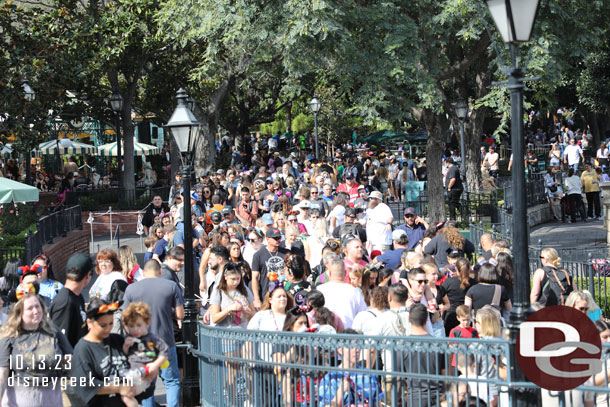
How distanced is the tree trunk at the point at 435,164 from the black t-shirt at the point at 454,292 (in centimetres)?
1174

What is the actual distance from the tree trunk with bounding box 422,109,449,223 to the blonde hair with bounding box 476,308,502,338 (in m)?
14.5

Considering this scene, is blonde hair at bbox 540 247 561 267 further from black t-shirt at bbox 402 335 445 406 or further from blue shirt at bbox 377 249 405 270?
black t-shirt at bbox 402 335 445 406

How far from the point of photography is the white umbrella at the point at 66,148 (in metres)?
40.7

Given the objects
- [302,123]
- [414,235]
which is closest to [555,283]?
[414,235]

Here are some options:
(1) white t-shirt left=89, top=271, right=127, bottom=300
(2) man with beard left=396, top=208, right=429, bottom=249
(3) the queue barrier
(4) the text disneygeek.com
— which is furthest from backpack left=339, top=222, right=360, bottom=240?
(4) the text disneygeek.com

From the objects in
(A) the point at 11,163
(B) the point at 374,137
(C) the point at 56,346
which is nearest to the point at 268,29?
(C) the point at 56,346

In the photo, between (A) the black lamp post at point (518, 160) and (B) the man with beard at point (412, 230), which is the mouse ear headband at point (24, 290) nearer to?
(A) the black lamp post at point (518, 160)

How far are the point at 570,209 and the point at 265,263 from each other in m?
16.5

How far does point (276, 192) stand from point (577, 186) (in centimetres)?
1026

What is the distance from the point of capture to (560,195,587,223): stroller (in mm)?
25922

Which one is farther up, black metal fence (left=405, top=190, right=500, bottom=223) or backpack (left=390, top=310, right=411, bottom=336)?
black metal fence (left=405, top=190, right=500, bottom=223)

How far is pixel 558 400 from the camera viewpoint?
21.3ft

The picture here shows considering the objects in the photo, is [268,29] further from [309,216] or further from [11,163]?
[11,163]
